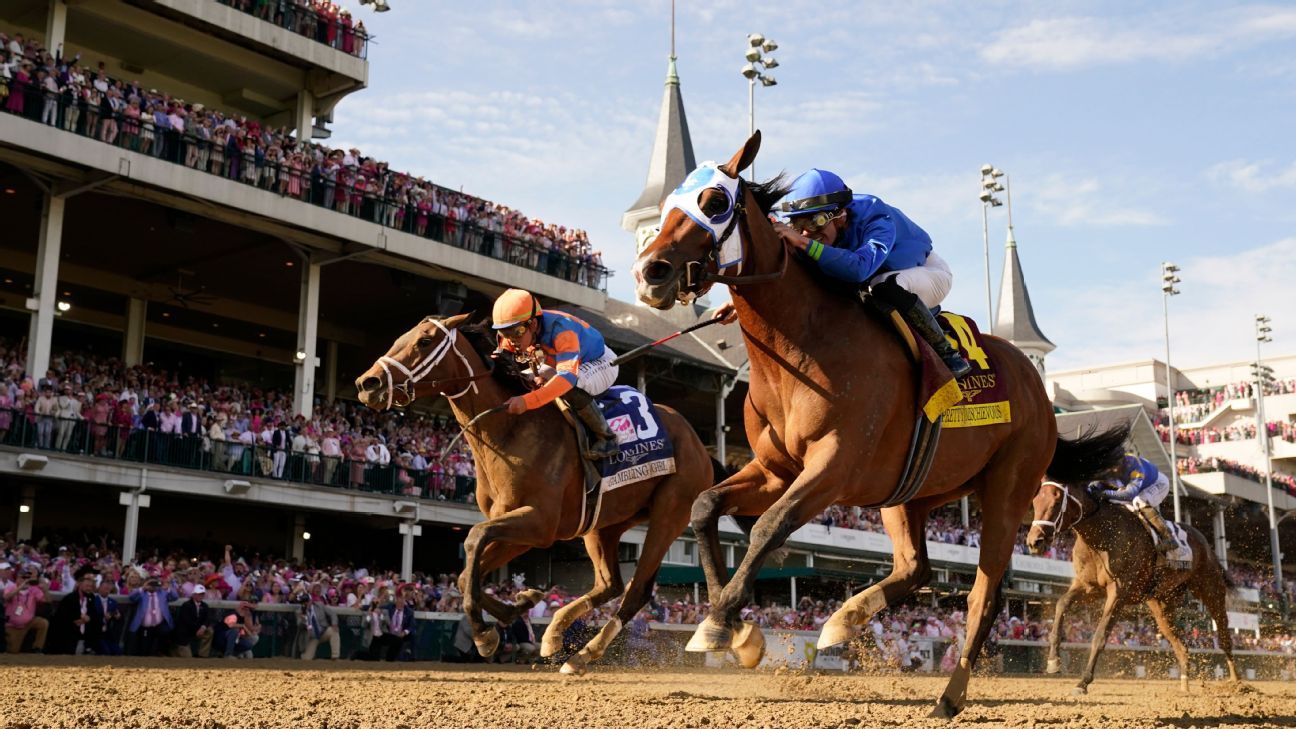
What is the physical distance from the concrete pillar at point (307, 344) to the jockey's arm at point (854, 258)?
20272 millimetres

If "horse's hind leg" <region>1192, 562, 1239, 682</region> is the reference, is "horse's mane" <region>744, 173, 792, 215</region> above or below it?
above

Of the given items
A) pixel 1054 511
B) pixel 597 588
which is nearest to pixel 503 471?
pixel 597 588

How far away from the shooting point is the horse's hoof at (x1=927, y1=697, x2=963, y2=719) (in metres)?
6.24

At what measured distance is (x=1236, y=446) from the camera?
67.4 meters

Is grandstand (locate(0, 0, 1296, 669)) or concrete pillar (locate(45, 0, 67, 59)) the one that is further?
concrete pillar (locate(45, 0, 67, 59))

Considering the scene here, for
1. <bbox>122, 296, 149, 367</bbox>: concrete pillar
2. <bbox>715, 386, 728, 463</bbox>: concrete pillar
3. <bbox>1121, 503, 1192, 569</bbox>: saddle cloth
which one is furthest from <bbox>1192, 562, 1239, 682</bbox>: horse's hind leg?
<bbox>122, 296, 149, 367</bbox>: concrete pillar

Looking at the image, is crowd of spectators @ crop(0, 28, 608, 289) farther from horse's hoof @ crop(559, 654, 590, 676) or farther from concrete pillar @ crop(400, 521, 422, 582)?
horse's hoof @ crop(559, 654, 590, 676)

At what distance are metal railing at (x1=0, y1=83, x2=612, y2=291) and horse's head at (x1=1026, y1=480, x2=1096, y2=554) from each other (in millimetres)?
15799

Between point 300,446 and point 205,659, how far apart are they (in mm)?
8633

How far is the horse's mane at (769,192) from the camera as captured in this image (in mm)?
6449

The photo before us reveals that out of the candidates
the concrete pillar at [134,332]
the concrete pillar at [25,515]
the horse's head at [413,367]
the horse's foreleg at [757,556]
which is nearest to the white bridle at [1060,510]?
the horse's head at [413,367]

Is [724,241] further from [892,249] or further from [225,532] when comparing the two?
[225,532]

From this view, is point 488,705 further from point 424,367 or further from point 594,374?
point 594,374

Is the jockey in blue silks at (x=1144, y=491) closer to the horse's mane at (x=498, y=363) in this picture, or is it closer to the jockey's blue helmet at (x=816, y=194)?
the horse's mane at (x=498, y=363)
